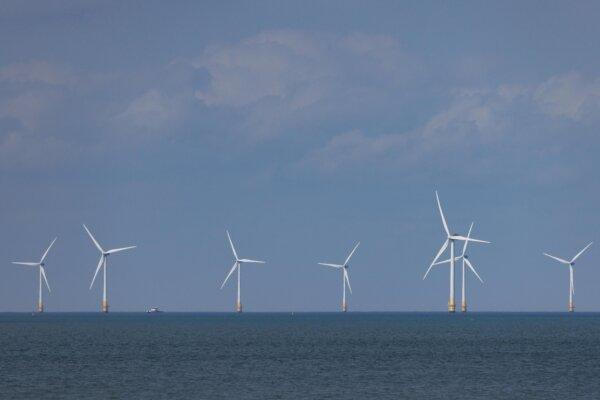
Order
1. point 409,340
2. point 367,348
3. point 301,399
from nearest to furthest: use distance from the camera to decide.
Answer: point 301,399 < point 367,348 < point 409,340

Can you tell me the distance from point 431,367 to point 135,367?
84.7 feet

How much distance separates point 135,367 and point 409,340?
66665mm

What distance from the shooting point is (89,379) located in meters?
91.9

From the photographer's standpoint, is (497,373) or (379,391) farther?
(497,373)

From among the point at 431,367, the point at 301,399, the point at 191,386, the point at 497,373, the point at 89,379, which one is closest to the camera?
the point at 301,399

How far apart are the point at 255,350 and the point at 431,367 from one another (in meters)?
32.3

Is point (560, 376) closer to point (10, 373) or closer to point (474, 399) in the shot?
point (474, 399)

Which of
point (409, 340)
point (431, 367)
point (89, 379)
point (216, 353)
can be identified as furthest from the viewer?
point (409, 340)

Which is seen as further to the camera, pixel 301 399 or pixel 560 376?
pixel 560 376

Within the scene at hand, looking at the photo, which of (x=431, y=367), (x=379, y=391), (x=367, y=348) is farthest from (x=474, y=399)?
(x=367, y=348)

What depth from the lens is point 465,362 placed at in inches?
4414

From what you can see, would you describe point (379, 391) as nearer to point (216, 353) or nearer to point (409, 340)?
point (216, 353)

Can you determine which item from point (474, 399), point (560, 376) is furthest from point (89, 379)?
point (560, 376)

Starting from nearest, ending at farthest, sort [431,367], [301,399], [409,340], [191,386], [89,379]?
[301,399] < [191,386] < [89,379] < [431,367] < [409,340]
